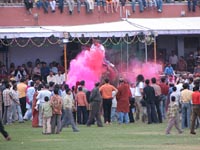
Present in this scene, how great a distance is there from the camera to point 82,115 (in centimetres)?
3619

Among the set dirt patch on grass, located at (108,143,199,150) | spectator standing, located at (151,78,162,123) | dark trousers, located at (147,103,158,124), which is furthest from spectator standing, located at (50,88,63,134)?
spectator standing, located at (151,78,162,123)

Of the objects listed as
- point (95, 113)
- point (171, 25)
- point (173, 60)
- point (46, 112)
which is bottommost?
point (95, 113)

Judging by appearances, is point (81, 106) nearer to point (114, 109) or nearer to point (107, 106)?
point (107, 106)

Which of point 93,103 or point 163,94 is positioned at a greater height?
point 163,94

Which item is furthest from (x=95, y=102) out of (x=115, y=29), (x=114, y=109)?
(x=115, y=29)

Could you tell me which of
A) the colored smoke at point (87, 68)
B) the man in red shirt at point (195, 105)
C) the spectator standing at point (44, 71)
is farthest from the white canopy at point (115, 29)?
the man in red shirt at point (195, 105)

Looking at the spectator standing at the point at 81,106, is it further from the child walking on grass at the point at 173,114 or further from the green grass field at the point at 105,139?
the child walking on grass at the point at 173,114

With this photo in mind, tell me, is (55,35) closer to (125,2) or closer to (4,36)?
(4,36)

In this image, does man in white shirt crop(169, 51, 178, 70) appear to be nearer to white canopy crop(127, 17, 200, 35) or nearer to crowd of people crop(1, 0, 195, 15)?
white canopy crop(127, 17, 200, 35)

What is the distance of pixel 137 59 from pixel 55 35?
19.2ft

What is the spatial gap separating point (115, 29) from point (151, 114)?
9091 mm

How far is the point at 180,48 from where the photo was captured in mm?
52250

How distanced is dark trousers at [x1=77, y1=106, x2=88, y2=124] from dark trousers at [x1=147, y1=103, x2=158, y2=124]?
2.43m

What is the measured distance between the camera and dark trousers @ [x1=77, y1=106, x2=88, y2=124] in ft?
117
